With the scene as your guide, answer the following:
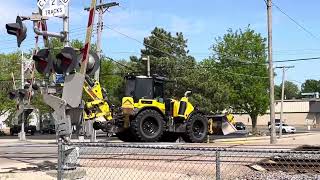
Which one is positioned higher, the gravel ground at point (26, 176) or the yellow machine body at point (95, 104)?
the yellow machine body at point (95, 104)

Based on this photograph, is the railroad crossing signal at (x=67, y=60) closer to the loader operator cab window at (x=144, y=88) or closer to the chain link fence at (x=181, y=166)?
the chain link fence at (x=181, y=166)

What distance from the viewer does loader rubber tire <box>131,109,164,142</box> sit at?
22547mm

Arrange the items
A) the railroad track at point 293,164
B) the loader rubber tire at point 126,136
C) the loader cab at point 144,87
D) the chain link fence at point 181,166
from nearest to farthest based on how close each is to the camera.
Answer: the chain link fence at point 181,166 → the railroad track at point 293,164 → the loader cab at point 144,87 → the loader rubber tire at point 126,136

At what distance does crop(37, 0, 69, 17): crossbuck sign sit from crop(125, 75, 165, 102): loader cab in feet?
40.3

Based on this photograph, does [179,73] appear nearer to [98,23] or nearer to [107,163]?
[98,23]

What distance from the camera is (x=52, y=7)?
36.7 ft

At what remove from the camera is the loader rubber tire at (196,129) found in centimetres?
2405

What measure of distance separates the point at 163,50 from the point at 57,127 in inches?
2159

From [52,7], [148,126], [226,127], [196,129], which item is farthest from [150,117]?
[52,7]

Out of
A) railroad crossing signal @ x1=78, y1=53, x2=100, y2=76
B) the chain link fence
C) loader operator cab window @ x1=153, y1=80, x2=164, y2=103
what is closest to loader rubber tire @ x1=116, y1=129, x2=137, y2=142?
loader operator cab window @ x1=153, y1=80, x2=164, y2=103

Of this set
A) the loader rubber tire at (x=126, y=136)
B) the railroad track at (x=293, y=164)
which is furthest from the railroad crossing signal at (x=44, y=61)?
the loader rubber tire at (x=126, y=136)

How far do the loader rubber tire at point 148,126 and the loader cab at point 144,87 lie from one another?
1.12 m

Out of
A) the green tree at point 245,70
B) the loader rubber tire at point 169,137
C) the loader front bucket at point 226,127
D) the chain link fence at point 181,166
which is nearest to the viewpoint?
the chain link fence at point 181,166

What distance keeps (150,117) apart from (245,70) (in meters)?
32.6
